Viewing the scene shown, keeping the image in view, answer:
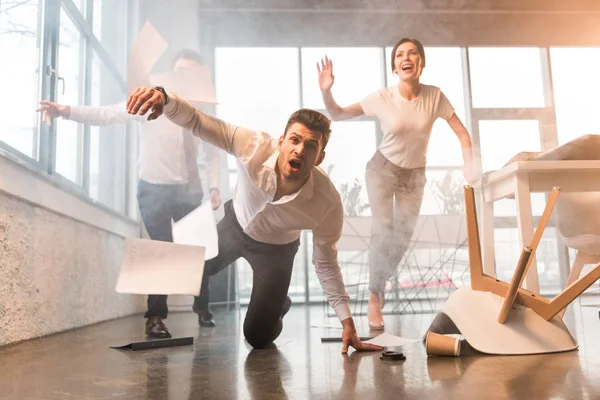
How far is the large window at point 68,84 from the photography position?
1558 millimetres

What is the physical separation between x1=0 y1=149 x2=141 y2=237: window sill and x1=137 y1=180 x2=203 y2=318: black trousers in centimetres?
24

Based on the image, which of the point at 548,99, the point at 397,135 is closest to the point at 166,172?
the point at 397,135

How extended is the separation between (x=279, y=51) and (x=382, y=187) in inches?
28.3

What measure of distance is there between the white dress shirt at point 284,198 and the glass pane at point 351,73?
0.92 metres

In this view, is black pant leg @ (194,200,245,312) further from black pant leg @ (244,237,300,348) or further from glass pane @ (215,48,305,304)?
glass pane @ (215,48,305,304)

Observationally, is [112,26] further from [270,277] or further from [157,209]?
[270,277]

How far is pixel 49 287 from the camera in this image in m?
1.67

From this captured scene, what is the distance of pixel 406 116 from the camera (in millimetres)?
1713

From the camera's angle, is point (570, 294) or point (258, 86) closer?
point (570, 294)

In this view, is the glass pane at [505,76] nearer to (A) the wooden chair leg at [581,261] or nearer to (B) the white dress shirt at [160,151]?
(A) the wooden chair leg at [581,261]

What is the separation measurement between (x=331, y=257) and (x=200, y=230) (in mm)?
513

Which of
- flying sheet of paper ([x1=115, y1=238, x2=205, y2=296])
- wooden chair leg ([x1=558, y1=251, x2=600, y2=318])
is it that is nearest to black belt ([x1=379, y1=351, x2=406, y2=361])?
flying sheet of paper ([x1=115, y1=238, x2=205, y2=296])

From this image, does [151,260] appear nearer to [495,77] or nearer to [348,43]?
[348,43]

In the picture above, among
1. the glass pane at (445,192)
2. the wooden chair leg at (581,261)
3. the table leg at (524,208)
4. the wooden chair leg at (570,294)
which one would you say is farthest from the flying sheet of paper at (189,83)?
the wooden chair leg at (581,261)
